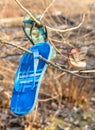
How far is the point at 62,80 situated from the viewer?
179 inches

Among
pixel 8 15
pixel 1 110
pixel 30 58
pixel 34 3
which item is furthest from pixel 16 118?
pixel 8 15

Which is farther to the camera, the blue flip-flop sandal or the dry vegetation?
the dry vegetation

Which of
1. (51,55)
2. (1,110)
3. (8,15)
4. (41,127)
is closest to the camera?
(51,55)

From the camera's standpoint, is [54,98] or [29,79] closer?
[29,79]

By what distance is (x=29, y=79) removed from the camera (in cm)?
168

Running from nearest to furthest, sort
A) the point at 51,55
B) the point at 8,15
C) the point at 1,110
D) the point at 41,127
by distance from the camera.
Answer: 1. the point at 51,55
2. the point at 41,127
3. the point at 1,110
4. the point at 8,15

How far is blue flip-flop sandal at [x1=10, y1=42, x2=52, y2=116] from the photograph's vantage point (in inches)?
64.2

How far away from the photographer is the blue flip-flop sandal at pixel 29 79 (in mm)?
1632

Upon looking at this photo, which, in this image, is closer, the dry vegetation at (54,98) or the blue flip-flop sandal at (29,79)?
the blue flip-flop sandal at (29,79)

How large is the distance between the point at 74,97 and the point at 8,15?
4.27 meters

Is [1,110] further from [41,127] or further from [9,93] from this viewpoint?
[41,127]

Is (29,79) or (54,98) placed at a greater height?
(29,79)

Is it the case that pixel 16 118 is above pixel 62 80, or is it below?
below

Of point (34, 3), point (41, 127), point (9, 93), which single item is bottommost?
point (41, 127)
